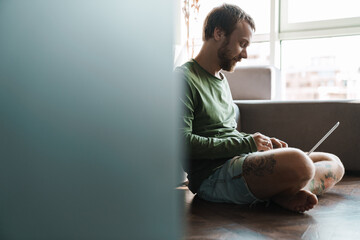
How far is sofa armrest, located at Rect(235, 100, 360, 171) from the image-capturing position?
2.07 metres

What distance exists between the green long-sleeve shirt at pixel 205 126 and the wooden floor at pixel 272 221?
17cm

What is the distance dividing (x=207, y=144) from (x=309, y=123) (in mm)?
869

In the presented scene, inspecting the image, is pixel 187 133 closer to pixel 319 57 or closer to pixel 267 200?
pixel 267 200

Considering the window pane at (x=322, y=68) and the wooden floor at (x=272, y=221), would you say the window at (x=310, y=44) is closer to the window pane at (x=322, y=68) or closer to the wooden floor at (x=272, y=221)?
the window pane at (x=322, y=68)

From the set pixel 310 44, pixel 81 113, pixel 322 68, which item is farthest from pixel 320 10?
pixel 81 113

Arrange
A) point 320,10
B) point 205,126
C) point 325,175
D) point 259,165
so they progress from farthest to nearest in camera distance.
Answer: point 320,10
point 325,175
point 205,126
point 259,165

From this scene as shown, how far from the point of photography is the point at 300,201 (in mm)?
1412

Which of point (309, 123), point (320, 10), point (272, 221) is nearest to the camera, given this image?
point (272, 221)

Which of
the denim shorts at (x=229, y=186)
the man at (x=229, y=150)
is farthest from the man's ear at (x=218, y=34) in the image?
the denim shorts at (x=229, y=186)

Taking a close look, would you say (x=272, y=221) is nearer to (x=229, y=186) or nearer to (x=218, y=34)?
(x=229, y=186)

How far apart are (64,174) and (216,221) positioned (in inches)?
44.4

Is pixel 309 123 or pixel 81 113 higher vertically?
pixel 81 113

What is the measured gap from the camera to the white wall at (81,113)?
261 mm

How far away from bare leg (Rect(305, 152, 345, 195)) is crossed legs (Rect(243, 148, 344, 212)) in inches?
7.5
